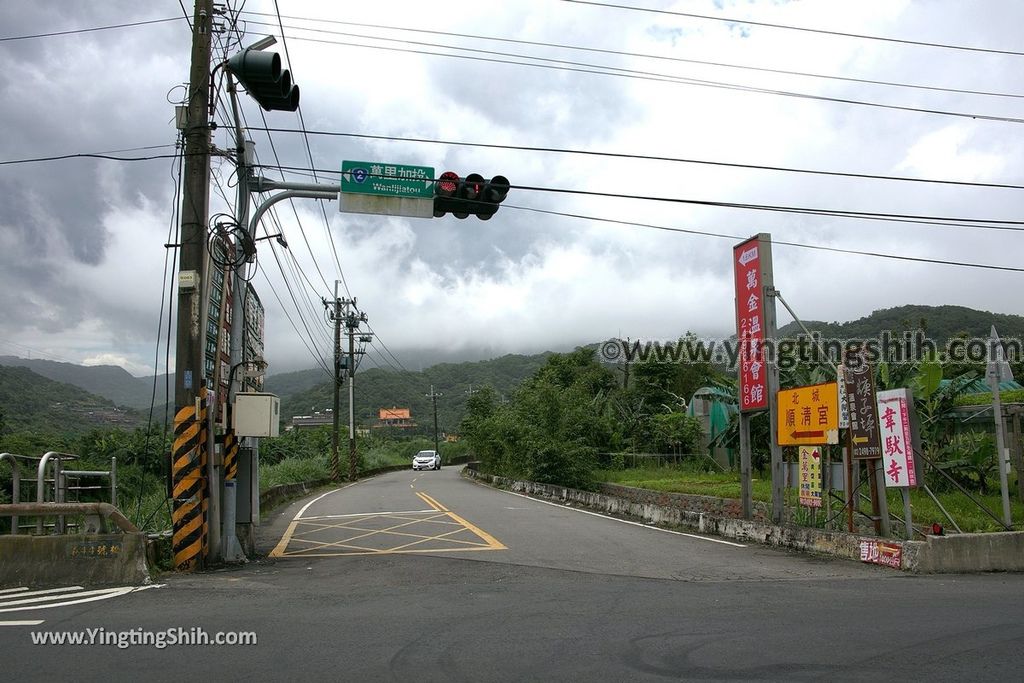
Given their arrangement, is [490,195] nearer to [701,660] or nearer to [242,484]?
[242,484]

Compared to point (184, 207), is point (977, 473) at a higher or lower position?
lower

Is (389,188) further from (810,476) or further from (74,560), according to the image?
(810,476)

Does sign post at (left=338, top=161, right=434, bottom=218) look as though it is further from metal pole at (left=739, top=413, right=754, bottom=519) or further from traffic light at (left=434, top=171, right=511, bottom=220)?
metal pole at (left=739, top=413, right=754, bottom=519)

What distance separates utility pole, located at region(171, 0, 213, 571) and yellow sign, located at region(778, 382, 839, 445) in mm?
10117

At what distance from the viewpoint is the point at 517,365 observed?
120250 millimetres

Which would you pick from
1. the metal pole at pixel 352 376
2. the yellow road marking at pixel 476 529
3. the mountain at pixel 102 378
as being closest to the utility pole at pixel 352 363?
the metal pole at pixel 352 376

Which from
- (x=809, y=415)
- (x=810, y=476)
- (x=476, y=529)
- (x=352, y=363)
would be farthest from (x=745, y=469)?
(x=352, y=363)

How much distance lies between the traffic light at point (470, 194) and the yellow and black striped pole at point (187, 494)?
481 cm

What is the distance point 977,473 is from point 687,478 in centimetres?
998

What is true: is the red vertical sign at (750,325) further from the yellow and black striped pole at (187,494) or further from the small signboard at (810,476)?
the yellow and black striped pole at (187,494)

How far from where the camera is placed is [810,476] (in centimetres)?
1321

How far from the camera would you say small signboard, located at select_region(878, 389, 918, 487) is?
36.3 feet

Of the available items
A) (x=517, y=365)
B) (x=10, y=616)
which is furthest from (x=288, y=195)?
(x=517, y=365)
